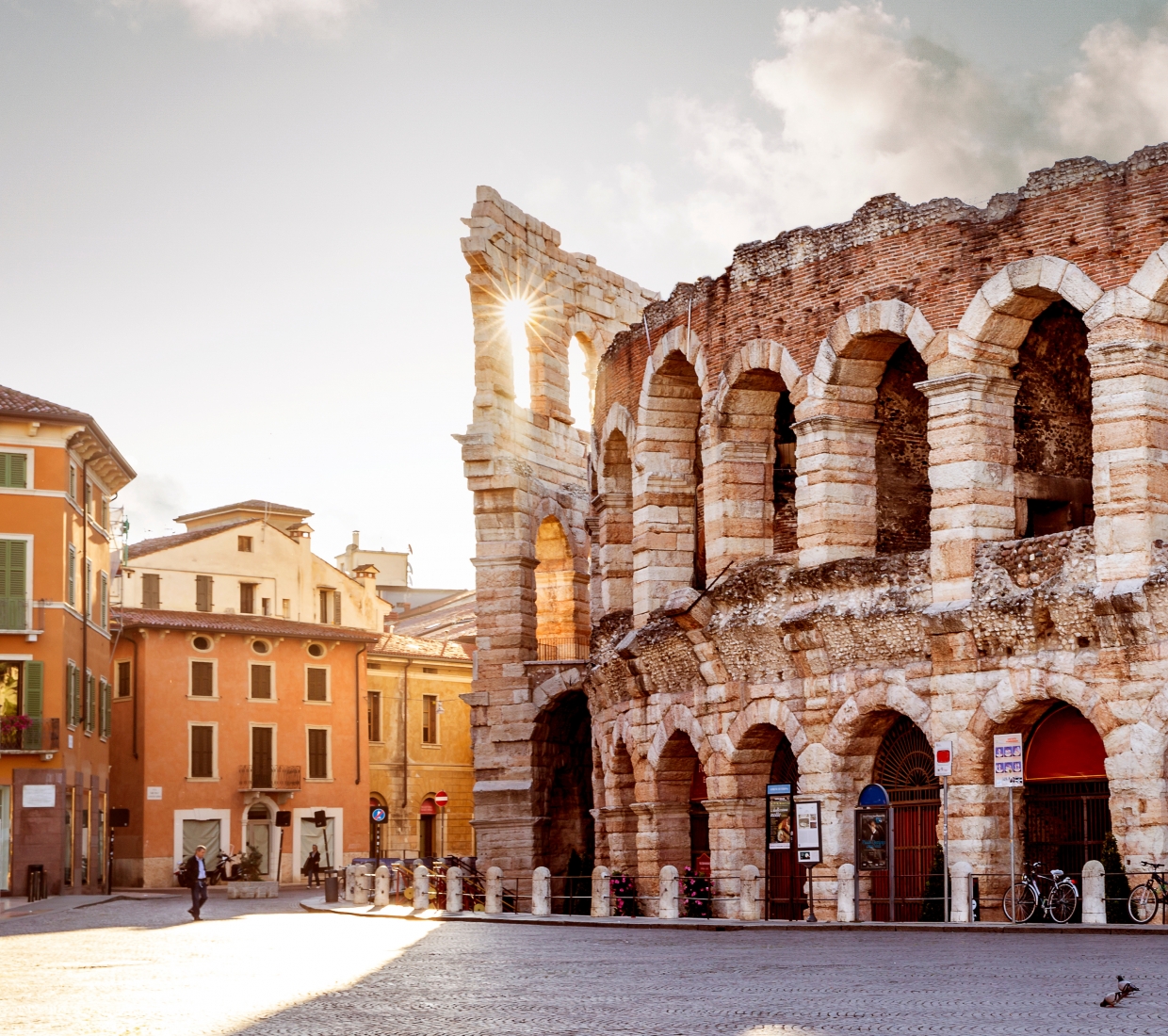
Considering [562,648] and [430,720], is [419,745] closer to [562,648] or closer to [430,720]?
[430,720]

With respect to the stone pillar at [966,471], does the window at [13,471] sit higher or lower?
higher

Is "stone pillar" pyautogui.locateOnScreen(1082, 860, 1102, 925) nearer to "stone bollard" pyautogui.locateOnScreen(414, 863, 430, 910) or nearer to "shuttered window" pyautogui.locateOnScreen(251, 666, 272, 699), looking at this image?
"stone bollard" pyautogui.locateOnScreen(414, 863, 430, 910)

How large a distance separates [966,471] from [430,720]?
41275 millimetres

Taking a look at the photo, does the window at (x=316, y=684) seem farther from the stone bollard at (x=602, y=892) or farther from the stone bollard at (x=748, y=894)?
the stone bollard at (x=748, y=894)

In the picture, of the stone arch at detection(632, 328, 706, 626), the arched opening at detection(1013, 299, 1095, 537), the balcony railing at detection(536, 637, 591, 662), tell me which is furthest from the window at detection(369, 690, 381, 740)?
the arched opening at detection(1013, 299, 1095, 537)

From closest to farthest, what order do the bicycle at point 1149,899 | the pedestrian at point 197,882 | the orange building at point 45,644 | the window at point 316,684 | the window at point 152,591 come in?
the bicycle at point 1149,899
the pedestrian at point 197,882
the orange building at point 45,644
the window at point 152,591
the window at point 316,684

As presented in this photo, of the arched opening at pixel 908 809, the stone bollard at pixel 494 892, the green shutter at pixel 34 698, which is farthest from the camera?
the green shutter at pixel 34 698

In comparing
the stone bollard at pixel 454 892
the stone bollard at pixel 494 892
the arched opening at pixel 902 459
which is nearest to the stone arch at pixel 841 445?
the arched opening at pixel 902 459

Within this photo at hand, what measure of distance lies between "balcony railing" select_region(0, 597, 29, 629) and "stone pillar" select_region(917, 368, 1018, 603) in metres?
24.0

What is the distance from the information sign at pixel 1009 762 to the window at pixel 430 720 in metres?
42.0

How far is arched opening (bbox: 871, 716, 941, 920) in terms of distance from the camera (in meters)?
25.6

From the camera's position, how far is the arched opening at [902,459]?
27859 millimetres

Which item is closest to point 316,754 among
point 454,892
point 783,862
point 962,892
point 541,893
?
point 454,892

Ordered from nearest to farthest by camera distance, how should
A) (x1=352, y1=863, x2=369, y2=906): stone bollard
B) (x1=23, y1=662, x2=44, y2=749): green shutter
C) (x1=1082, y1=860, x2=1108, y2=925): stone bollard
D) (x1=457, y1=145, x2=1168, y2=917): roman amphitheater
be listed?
(x1=1082, y1=860, x2=1108, y2=925): stone bollard
(x1=457, y1=145, x2=1168, y2=917): roman amphitheater
(x1=352, y1=863, x2=369, y2=906): stone bollard
(x1=23, y1=662, x2=44, y2=749): green shutter
